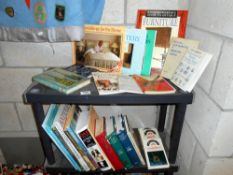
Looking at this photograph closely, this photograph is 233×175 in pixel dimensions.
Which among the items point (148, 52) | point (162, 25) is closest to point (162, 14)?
point (162, 25)

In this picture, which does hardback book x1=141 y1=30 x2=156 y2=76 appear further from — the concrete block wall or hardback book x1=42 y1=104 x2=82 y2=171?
hardback book x1=42 y1=104 x2=82 y2=171

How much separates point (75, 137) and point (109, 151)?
0.52ft

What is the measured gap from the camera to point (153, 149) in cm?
91

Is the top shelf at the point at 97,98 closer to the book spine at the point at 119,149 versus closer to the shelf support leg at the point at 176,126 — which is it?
the shelf support leg at the point at 176,126

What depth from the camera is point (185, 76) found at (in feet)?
2.34

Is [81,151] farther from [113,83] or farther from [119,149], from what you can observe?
[113,83]

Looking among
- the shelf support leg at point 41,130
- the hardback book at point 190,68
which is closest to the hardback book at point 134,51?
the hardback book at point 190,68

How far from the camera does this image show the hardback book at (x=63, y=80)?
2.18ft

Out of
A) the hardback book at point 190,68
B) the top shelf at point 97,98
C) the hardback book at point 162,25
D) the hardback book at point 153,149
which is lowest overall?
the hardback book at point 153,149

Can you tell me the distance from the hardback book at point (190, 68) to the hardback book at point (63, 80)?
0.35 meters

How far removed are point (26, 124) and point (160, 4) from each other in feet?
3.19

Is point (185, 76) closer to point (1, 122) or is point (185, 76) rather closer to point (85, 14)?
point (85, 14)

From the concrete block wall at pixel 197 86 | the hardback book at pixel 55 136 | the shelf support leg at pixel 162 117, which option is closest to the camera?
the concrete block wall at pixel 197 86

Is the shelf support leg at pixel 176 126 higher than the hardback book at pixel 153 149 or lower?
higher
